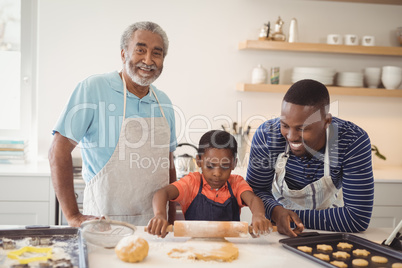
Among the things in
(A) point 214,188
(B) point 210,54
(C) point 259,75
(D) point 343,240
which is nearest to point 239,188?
(A) point 214,188

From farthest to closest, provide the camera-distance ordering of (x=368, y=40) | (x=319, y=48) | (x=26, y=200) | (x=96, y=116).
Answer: (x=368, y=40) < (x=319, y=48) < (x=26, y=200) < (x=96, y=116)

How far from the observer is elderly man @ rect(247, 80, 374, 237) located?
1.59m

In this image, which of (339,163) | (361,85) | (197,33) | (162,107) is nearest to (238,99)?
(197,33)

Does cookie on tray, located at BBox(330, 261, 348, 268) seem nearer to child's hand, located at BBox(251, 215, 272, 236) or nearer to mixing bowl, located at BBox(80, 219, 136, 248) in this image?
child's hand, located at BBox(251, 215, 272, 236)

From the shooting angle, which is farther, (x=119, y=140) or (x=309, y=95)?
(x=119, y=140)

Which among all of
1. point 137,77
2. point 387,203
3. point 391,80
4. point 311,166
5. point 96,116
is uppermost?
point 391,80

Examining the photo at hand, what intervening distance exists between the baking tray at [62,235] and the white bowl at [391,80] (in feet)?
9.54

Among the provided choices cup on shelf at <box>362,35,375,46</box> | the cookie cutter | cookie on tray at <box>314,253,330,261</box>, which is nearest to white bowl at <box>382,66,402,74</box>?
cup on shelf at <box>362,35,375,46</box>

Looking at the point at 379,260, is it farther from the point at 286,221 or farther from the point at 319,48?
the point at 319,48

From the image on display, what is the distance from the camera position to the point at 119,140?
188 centimetres

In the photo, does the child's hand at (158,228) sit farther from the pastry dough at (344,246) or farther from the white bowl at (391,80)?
the white bowl at (391,80)

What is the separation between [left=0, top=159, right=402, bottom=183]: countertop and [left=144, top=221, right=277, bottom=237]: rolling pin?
1.48 metres

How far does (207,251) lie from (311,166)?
0.61 meters

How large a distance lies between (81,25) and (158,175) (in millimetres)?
1885
